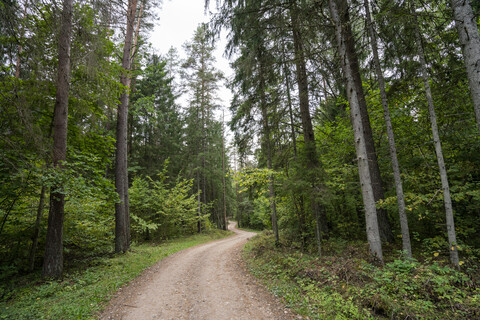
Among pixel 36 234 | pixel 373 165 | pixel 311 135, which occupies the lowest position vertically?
pixel 36 234

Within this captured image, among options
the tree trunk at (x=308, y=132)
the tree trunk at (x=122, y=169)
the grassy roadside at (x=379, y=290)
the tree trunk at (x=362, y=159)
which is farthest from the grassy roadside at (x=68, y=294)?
the tree trunk at (x=362, y=159)

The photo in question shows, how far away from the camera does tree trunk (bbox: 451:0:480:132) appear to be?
13.0 feet

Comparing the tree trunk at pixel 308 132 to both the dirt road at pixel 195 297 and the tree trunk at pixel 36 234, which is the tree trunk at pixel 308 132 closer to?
the dirt road at pixel 195 297

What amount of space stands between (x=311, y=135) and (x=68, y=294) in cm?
922

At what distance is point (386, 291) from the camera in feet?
13.1

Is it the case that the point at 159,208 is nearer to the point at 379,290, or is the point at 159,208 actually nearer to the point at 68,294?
the point at 68,294

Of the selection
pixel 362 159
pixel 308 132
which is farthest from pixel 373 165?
pixel 308 132

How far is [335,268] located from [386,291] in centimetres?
144

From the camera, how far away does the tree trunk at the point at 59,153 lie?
5863 millimetres

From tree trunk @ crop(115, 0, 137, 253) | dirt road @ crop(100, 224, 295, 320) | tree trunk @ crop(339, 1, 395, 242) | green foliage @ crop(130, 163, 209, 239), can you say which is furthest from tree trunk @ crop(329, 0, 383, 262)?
green foliage @ crop(130, 163, 209, 239)

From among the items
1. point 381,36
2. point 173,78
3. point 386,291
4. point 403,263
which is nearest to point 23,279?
point 386,291

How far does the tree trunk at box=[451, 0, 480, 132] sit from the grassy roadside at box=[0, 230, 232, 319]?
352 inches

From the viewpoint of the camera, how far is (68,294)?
502cm

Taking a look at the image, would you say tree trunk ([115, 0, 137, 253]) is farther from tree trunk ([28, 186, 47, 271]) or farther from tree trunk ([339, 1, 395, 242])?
tree trunk ([339, 1, 395, 242])
